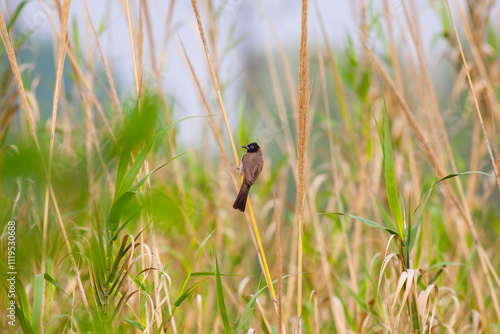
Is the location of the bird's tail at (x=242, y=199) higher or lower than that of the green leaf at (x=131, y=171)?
lower

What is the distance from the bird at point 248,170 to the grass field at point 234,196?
0.09ft

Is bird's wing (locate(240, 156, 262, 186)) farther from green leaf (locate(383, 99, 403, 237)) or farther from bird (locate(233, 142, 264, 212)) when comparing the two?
green leaf (locate(383, 99, 403, 237))

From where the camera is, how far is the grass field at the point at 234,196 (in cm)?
67

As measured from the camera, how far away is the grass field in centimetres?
67

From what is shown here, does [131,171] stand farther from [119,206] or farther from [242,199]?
[242,199]


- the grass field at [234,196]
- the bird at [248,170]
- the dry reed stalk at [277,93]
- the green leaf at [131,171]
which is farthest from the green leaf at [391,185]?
the dry reed stalk at [277,93]

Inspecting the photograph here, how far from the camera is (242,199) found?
0.61 metres

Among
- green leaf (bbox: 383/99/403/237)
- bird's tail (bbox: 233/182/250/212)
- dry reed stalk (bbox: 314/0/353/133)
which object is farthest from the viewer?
dry reed stalk (bbox: 314/0/353/133)

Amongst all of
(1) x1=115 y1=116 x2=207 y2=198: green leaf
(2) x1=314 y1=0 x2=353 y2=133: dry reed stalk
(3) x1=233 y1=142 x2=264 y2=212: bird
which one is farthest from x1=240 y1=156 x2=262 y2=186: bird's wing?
(2) x1=314 y1=0 x2=353 y2=133: dry reed stalk

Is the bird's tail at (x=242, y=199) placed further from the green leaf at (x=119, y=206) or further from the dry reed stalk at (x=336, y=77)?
the dry reed stalk at (x=336, y=77)

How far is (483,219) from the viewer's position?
5.92 ft

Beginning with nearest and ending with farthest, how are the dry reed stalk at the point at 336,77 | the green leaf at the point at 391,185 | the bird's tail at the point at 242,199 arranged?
the bird's tail at the point at 242,199, the green leaf at the point at 391,185, the dry reed stalk at the point at 336,77

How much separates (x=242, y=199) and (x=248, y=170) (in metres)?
0.04

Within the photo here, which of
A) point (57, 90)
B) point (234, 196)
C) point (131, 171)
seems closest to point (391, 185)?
point (131, 171)
